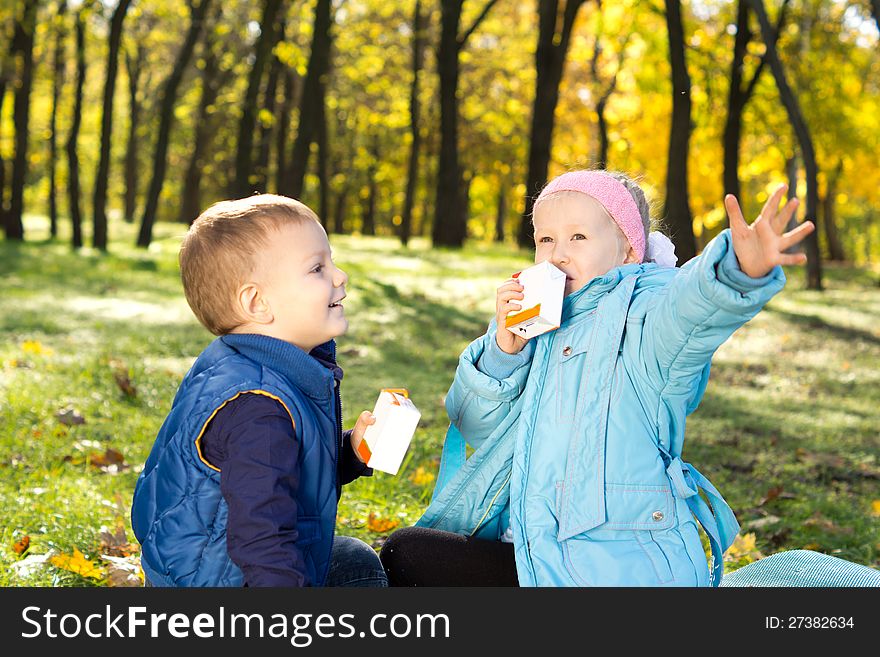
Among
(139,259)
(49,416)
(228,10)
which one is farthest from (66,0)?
(49,416)

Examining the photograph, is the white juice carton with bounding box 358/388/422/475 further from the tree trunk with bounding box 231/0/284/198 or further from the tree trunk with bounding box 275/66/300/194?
the tree trunk with bounding box 275/66/300/194

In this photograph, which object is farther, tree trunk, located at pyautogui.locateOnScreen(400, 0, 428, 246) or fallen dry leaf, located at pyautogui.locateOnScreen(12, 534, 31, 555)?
tree trunk, located at pyautogui.locateOnScreen(400, 0, 428, 246)

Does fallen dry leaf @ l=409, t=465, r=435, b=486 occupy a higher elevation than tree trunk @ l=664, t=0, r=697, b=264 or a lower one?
lower

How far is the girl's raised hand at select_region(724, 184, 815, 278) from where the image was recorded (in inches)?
90.6

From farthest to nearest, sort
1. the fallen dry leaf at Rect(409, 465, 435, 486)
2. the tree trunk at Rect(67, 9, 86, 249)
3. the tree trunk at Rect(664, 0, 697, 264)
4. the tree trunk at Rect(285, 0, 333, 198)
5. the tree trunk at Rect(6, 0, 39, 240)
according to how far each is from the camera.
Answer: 1. the tree trunk at Rect(6, 0, 39, 240)
2. the tree trunk at Rect(67, 9, 86, 249)
3. the tree trunk at Rect(664, 0, 697, 264)
4. the tree trunk at Rect(285, 0, 333, 198)
5. the fallen dry leaf at Rect(409, 465, 435, 486)

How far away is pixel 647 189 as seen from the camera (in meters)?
3.12

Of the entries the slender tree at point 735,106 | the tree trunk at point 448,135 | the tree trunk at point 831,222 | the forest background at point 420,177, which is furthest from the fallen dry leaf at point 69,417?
the tree trunk at point 831,222

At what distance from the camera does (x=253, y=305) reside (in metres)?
2.62

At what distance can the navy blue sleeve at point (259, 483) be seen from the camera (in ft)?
7.50

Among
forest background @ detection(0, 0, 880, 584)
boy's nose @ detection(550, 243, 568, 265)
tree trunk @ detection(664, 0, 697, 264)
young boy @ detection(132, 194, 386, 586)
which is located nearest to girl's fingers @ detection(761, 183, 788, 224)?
boy's nose @ detection(550, 243, 568, 265)

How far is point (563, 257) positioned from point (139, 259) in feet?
47.6

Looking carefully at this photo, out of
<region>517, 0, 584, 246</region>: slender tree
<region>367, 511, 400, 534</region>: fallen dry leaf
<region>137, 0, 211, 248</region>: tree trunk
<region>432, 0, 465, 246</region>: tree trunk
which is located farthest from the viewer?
<region>432, 0, 465, 246</region>: tree trunk

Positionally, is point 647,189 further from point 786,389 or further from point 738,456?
point 786,389

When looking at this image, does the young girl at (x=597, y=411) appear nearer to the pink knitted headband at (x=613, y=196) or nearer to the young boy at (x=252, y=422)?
the pink knitted headband at (x=613, y=196)
